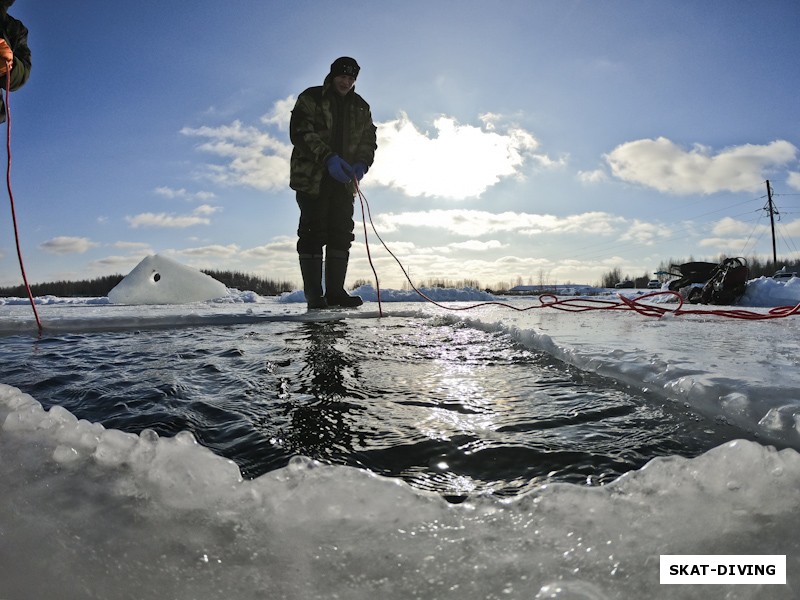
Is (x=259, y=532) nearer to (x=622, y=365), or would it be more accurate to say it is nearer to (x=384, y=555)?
(x=384, y=555)

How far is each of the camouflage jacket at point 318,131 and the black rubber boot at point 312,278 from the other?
2.34ft

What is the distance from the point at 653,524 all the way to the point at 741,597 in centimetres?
12

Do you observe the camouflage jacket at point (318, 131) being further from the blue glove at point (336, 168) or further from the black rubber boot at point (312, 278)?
the black rubber boot at point (312, 278)

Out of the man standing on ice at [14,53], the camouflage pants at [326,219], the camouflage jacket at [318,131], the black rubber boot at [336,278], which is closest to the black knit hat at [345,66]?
the camouflage jacket at [318,131]

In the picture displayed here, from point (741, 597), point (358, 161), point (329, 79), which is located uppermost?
point (329, 79)

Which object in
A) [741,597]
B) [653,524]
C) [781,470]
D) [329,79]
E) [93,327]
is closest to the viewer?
[741,597]

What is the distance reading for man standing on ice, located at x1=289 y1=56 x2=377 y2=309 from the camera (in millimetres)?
4648

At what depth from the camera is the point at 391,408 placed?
1218 mm

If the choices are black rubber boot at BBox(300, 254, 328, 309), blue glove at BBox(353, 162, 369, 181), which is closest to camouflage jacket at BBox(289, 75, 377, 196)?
blue glove at BBox(353, 162, 369, 181)

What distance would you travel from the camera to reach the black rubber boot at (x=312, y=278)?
4.87 m

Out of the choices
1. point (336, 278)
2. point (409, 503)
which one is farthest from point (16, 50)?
point (409, 503)

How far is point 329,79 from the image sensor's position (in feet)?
15.6

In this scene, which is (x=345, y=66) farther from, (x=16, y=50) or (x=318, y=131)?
(x=16, y=50)

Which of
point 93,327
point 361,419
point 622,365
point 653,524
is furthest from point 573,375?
point 93,327
